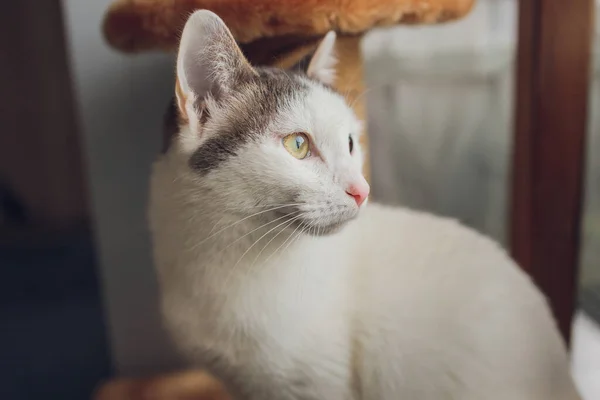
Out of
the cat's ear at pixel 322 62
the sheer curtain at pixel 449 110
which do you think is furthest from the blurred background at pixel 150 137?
the cat's ear at pixel 322 62

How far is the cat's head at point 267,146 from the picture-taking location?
22.5 inches

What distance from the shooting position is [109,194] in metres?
0.94

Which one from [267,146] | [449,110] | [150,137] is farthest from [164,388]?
[449,110]

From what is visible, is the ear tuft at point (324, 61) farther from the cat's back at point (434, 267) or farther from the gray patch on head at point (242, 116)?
the cat's back at point (434, 267)

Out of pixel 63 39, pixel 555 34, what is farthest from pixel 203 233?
pixel 555 34

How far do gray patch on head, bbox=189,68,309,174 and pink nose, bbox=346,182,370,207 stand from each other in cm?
11

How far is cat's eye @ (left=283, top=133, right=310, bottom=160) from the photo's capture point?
585mm

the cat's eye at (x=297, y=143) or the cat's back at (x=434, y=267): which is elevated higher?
the cat's eye at (x=297, y=143)

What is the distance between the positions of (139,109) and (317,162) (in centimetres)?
35

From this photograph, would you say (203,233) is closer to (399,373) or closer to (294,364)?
(294,364)

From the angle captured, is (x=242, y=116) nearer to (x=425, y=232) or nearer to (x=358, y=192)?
(x=358, y=192)

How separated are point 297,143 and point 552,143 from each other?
0.45 m

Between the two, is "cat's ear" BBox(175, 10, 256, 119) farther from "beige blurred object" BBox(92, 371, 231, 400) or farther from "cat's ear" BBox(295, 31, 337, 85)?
"beige blurred object" BBox(92, 371, 231, 400)

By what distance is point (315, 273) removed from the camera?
26.6 inches
